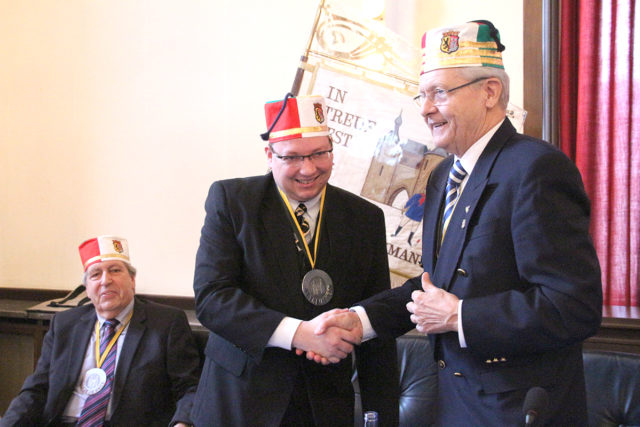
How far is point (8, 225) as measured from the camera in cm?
431

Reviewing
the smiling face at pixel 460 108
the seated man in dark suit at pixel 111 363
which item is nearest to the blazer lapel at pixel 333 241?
the smiling face at pixel 460 108

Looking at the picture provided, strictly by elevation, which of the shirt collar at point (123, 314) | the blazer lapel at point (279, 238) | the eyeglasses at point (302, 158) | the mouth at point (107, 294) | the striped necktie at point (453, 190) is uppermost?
the eyeglasses at point (302, 158)

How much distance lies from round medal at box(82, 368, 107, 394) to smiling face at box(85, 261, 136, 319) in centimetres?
28

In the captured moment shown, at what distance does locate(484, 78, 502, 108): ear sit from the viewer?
170cm

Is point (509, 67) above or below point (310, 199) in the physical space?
above

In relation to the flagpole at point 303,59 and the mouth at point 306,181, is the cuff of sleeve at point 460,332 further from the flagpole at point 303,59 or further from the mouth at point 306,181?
the flagpole at point 303,59

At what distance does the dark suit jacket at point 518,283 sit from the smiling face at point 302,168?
1.64 ft

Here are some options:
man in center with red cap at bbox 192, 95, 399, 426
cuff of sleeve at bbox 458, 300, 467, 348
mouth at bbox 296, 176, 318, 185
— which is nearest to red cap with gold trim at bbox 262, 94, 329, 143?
man in center with red cap at bbox 192, 95, 399, 426

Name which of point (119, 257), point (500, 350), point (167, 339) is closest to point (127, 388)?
point (167, 339)

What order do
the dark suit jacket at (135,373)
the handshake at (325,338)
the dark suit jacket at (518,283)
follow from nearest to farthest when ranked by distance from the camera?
the dark suit jacket at (518,283)
the handshake at (325,338)
the dark suit jacket at (135,373)

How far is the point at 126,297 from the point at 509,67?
2.23 metres

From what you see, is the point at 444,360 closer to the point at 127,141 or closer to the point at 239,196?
the point at 239,196

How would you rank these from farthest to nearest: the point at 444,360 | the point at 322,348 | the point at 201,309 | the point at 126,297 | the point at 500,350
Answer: the point at 126,297, the point at 201,309, the point at 322,348, the point at 444,360, the point at 500,350

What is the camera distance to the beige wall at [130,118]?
12.0ft
